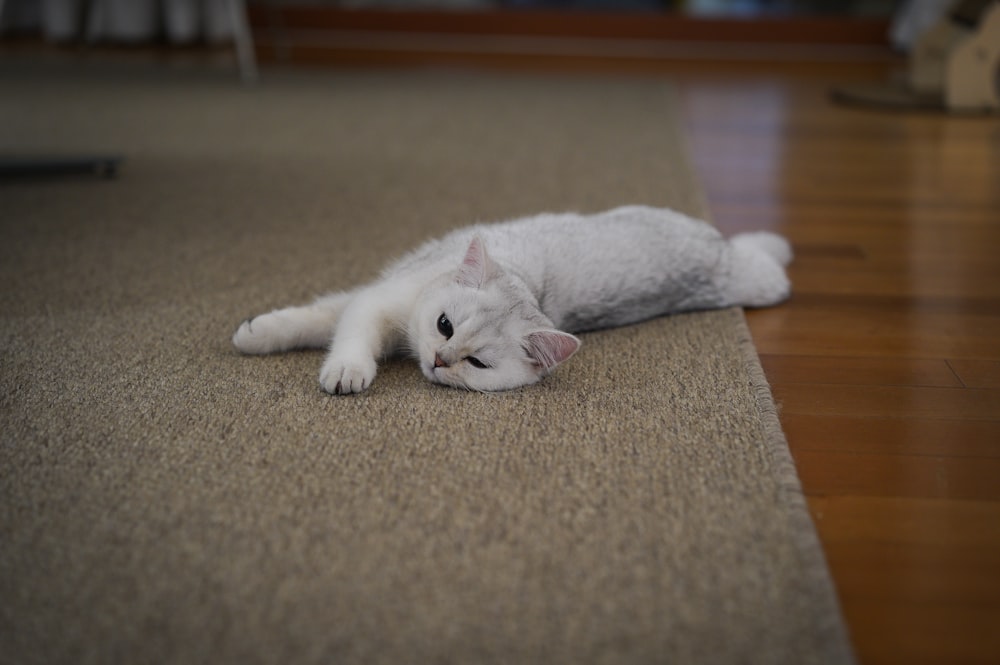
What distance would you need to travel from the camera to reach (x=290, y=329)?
1431 mm

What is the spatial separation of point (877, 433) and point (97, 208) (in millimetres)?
1847

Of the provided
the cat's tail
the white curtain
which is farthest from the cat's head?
the white curtain

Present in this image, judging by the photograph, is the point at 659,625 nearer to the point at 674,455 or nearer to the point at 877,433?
the point at 674,455

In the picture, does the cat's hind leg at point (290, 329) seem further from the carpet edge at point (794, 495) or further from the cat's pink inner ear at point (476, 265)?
the carpet edge at point (794, 495)

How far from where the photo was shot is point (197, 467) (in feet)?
3.64

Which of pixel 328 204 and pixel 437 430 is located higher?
pixel 437 430

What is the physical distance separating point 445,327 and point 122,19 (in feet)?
14.7

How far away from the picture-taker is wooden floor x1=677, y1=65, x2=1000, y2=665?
3.16ft

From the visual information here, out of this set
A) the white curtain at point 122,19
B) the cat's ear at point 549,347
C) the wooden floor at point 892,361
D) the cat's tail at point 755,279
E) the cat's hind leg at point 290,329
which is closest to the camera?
the wooden floor at point 892,361

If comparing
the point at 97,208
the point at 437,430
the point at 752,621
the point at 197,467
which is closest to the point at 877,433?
the point at 752,621

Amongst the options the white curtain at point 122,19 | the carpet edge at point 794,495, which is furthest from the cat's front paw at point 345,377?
the white curtain at point 122,19

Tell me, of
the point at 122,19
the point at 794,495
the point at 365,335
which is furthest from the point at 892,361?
the point at 122,19

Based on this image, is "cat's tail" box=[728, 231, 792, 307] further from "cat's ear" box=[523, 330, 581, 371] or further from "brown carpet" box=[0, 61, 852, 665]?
"cat's ear" box=[523, 330, 581, 371]

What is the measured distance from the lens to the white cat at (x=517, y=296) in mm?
1303
